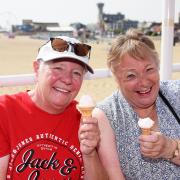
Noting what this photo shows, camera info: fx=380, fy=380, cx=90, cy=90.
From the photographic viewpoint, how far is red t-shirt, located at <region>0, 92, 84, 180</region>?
2264mm

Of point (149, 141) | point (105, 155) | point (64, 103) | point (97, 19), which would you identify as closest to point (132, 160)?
point (105, 155)

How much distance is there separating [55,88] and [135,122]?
0.67 m

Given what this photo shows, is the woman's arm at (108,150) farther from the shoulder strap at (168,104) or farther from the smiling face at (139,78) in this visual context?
the shoulder strap at (168,104)

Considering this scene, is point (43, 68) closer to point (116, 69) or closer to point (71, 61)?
point (71, 61)

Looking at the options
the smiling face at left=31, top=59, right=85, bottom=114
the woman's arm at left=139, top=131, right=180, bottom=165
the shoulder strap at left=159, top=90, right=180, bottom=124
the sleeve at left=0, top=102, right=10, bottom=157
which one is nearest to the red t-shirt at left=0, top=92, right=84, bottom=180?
the sleeve at left=0, top=102, right=10, bottom=157

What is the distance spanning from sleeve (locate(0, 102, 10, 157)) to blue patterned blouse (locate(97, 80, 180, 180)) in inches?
26.3

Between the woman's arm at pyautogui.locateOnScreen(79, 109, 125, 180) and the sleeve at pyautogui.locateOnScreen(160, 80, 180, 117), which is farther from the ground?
the sleeve at pyautogui.locateOnScreen(160, 80, 180, 117)

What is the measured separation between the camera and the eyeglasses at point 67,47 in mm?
2295

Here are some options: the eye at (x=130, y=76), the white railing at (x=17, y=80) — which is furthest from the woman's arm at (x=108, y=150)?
the white railing at (x=17, y=80)

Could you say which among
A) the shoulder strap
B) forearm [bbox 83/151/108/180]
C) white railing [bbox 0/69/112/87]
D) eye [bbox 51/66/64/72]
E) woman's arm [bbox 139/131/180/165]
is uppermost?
eye [bbox 51/66/64/72]

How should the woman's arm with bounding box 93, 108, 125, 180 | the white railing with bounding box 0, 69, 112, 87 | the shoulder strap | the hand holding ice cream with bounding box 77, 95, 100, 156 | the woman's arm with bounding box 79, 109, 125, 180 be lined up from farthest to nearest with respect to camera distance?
the white railing with bounding box 0, 69, 112, 87 → the shoulder strap → the woman's arm with bounding box 93, 108, 125, 180 → the woman's arm with bounding box 79, 109, 125, 180 → the hand holding ice cream with bounding box 77, 95, 100, 156

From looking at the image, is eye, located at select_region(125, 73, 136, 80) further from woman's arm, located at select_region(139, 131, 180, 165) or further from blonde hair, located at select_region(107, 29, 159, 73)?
woman's arm, located at select_region(139, 131, 180, 165)

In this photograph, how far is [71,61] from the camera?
2283mm

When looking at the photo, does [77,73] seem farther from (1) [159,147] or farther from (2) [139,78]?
(1) [159,147]
